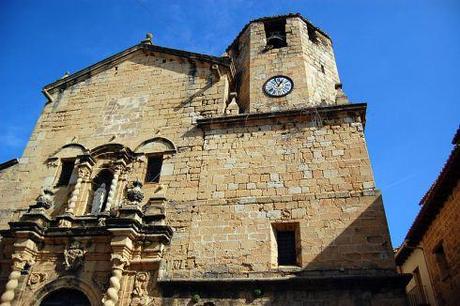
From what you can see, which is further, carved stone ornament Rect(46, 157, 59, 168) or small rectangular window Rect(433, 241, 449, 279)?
carved stone ornament Rect(46, 157, 59, 168)

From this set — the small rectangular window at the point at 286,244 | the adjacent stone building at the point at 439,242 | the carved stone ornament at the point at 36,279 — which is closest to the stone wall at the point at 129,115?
the carved stone ornament at the point at 36,279

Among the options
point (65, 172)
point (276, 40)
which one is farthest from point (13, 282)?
point (276, 40)

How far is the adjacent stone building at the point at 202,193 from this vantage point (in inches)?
295

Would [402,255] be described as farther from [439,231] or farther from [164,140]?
[164,140]

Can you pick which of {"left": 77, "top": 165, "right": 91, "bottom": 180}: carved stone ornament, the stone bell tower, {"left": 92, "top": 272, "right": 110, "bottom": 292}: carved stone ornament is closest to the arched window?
→ {"left": 77, "top": 165, "right": 91, "bottom": 180}: carved stone ornament

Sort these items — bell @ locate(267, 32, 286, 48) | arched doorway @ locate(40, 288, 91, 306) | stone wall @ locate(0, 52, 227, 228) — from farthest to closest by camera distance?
bell @ locate(267, 32, 286, 48), stone wall @ locate(0, 52, 227, 228), arched doorway @ locate(40, 288, 91, 306)

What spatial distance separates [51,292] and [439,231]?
1009 centimetres

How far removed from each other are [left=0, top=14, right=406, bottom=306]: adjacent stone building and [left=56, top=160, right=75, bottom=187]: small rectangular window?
0.04 metres

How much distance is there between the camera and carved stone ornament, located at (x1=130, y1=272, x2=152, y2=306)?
301 inches

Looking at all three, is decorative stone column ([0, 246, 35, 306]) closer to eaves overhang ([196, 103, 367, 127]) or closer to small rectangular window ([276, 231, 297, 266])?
eaves overhang ([196, 103, 367, 127])

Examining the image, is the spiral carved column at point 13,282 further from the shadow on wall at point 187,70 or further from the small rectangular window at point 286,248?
the small rectangular window at point 286,248

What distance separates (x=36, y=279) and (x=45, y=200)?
1925 millimetres

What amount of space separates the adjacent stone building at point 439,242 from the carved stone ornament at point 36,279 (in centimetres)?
964

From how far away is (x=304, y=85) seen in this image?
35.5 feet
